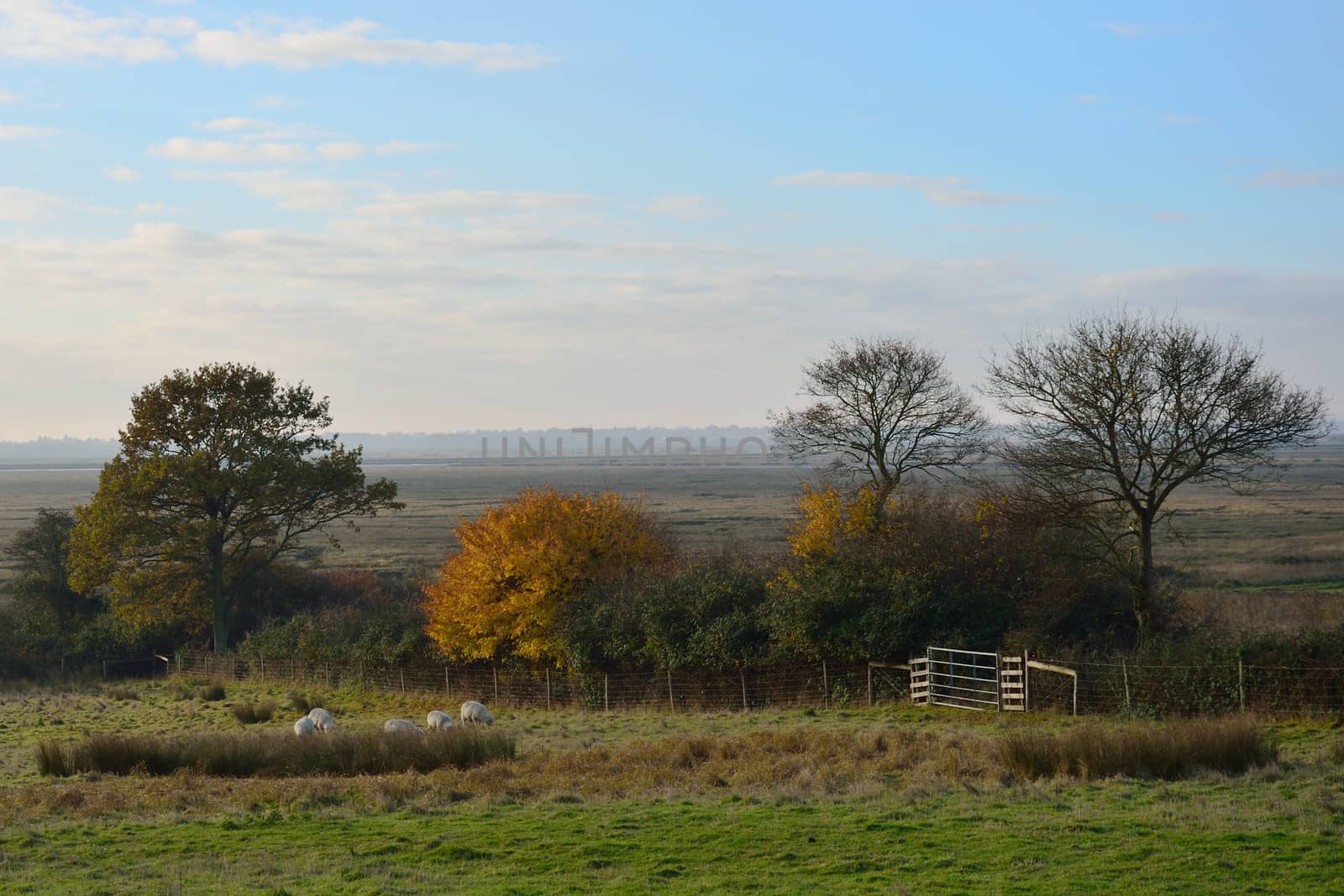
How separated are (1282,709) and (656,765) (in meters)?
12.4

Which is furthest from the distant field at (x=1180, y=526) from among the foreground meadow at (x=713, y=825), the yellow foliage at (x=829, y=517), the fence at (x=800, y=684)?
the foreground meadow at (x=713, y=825)

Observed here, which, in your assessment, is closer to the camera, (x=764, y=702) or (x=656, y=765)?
(x=656, y=765)

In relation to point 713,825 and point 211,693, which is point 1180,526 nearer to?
point 211,693

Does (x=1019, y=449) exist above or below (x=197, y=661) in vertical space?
above

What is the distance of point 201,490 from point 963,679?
3105 cm

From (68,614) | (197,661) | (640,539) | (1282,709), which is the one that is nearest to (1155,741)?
(1282,709)

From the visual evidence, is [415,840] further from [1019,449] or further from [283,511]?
[283,511]

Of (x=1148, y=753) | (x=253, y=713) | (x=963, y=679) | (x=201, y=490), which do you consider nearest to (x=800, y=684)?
(x=963, y=679)

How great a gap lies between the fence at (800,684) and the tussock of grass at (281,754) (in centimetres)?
1145

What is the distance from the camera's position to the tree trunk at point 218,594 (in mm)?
49375

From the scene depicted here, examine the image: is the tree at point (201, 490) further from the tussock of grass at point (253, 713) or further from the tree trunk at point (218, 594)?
the tussock of grass at point (253, 713)

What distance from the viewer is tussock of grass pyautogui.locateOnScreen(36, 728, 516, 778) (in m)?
21.7

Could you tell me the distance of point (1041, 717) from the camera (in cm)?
2569

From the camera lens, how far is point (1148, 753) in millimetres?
17359
